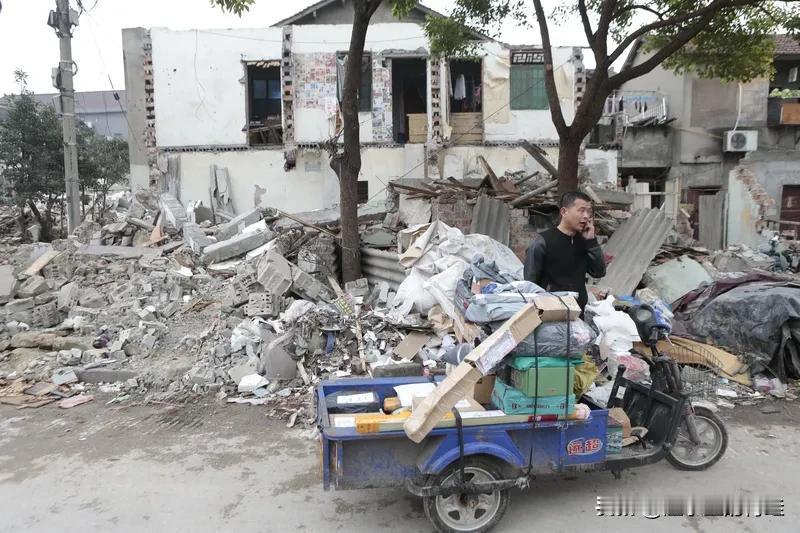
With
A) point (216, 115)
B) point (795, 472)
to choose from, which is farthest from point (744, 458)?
point (216, 115)

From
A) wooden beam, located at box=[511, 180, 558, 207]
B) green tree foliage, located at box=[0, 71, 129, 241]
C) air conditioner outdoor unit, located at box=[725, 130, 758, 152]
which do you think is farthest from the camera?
air conditioner outdoor unit, located at box=[725, 130, 758, 152]

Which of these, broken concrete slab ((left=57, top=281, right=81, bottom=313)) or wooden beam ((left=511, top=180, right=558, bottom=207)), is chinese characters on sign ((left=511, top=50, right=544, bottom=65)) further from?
broken concrete slab ((left=57, top=281, right=81, bottom=313))

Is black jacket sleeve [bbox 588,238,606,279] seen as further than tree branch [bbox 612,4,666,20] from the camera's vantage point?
No

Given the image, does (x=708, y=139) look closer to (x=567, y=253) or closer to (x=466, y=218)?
(x=466, y=218)

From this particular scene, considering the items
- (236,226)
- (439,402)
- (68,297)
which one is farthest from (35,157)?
(439,402)

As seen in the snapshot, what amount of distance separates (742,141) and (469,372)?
841 inches

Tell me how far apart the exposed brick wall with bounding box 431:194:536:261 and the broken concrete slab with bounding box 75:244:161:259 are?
5.62 metres

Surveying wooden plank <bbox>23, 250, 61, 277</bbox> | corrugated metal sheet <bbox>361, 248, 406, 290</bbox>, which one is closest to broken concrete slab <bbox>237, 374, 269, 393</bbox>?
corrugated metal sheet <bbox>361, 248, 406, 290</bbox>

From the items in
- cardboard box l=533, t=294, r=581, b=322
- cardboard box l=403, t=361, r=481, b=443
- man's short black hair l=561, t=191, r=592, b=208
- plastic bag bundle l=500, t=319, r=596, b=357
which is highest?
man's short black hair l=561, t=191, r=592, b=208

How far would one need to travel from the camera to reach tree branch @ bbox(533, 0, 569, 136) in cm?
770

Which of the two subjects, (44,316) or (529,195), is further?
(529,195)

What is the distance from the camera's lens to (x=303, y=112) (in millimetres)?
16297

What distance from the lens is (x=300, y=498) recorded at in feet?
12.5

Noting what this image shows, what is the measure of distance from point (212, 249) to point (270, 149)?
289 inches
